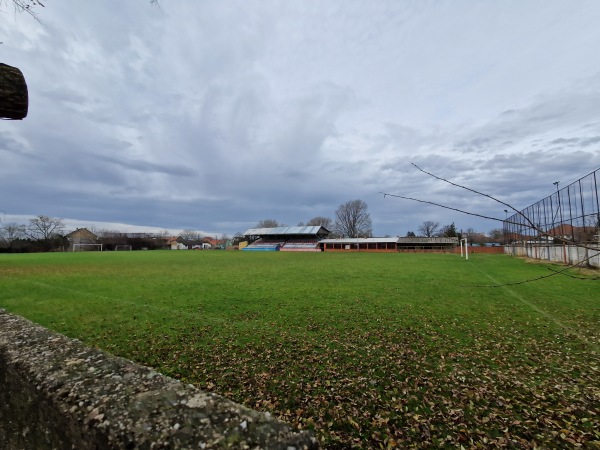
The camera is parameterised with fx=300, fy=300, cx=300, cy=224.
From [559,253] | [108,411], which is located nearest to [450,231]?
[559,253]

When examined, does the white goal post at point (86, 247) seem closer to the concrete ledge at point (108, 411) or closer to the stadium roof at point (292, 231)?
the stadium roof at point (292, 231)

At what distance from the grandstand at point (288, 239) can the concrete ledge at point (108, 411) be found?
7043cm

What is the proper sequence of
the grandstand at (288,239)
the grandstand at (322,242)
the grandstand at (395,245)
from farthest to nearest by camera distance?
the grandstand at (288,239) < the grandstand at (322,242) < the grandstand at (395,245)

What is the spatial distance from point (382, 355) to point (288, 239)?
7479cm

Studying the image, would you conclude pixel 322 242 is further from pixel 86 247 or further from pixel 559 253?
pixel 86 247

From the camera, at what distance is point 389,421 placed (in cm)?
314

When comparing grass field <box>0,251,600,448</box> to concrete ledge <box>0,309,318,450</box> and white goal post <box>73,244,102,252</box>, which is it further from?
white goal post <box>73,244,102,252</box>

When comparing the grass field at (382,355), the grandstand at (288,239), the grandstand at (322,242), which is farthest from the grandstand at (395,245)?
the grass field at (382,355)

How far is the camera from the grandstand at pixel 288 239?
245 ft

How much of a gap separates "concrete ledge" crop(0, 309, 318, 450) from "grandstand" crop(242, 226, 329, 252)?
231 ft

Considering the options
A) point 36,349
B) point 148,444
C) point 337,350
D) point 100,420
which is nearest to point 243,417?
point 148,444

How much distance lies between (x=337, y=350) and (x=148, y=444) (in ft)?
15.0

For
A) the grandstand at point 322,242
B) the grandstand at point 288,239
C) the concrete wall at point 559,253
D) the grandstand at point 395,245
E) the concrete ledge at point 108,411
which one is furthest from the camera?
the grandstand at point 288,239

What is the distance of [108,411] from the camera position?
1.19 m
